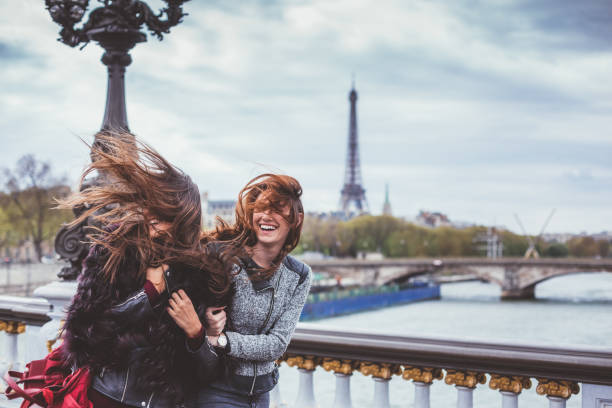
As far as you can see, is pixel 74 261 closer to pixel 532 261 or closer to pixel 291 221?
pixel 291 221

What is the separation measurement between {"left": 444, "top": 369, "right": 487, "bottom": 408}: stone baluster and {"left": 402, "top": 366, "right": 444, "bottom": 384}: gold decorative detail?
6 centimetres

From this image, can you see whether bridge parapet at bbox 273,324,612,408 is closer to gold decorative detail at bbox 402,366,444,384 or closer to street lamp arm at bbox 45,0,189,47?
gold decorative detail at bbox 402,366,444,384

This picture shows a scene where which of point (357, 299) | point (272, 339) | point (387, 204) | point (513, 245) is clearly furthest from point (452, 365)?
point (387, 204)

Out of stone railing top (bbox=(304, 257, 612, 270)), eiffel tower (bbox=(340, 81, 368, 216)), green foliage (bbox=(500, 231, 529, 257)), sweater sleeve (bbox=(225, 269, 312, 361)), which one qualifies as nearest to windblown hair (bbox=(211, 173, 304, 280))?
sweater sleeve (bbox=(225, 269, 312, 361))

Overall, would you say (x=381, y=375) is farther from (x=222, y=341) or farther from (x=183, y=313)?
(x=183, y=313)

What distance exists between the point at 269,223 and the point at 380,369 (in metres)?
0.97

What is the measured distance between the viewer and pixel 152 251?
1.59 meters

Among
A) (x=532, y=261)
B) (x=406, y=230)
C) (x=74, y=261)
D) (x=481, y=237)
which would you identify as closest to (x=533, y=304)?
(x=532, y=261)

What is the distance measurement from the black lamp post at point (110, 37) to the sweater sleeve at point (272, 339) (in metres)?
1.68

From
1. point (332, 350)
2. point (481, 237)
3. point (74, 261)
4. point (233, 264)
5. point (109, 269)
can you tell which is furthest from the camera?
point (481, 237)

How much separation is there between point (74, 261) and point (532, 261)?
1519 inches

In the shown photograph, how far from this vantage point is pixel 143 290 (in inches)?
62.4

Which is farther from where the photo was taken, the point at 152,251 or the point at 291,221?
the point at 291,221

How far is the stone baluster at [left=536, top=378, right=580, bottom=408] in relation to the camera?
7.30 feet
